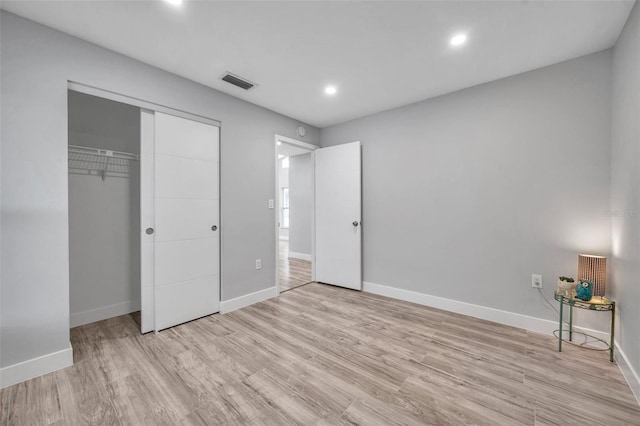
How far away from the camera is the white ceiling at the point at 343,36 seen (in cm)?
177

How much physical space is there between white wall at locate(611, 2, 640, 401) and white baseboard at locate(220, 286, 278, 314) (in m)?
3.24

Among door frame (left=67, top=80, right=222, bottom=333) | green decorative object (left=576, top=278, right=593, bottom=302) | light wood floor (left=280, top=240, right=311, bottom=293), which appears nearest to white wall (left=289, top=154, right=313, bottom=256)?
light wood floor (left=280, top=240, right=311, bottom=293)

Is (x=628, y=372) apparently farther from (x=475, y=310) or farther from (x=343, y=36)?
(x=343, y=36)

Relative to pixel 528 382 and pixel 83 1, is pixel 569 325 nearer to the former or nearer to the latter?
pixel 528 382

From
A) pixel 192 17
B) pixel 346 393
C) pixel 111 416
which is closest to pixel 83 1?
pixel 192 17

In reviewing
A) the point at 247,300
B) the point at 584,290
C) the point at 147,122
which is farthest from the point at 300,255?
the point at 584,290

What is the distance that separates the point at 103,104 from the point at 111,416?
3049 millimetres

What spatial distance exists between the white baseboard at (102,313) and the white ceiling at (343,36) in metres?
2.62

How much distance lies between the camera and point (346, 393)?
1.68m

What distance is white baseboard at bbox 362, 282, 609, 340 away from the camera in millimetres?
2443

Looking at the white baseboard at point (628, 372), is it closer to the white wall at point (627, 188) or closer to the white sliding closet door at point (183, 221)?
the white wall at point (627, 188)

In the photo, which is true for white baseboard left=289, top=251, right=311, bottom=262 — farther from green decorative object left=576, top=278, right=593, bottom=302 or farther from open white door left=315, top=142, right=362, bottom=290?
green decorative object left=576, top=278, right=593, bottom=302

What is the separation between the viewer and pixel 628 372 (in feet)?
5.74

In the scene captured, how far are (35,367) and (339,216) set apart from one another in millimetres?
3332
